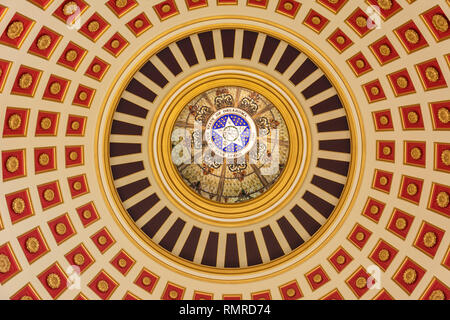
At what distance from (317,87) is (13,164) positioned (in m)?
11.8

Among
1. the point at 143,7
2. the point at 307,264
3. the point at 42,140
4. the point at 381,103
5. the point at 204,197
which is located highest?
the point at 143,7

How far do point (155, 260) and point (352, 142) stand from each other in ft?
32.2

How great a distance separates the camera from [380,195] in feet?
48.6

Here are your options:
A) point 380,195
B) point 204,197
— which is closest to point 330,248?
point 380,195

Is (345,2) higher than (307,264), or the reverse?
(345,2)

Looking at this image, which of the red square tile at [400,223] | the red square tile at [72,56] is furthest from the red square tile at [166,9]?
the red square tile at [400,223]

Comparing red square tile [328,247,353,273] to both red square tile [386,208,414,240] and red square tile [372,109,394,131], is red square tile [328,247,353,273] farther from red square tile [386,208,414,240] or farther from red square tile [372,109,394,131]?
red square tile [372,109,394,131]

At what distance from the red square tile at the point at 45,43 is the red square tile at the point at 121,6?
1.99 meters

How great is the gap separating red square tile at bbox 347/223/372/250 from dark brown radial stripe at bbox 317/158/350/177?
7.64 ft

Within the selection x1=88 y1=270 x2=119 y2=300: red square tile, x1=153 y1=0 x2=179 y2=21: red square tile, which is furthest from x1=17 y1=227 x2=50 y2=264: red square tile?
x1=153 y1=0 x2=179 y2=21: red square tile

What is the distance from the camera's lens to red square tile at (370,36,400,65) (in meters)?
12.5

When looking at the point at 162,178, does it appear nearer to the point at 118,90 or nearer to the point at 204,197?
the point at 204,197

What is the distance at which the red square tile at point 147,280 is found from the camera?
1616 cm

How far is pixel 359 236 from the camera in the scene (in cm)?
1541
